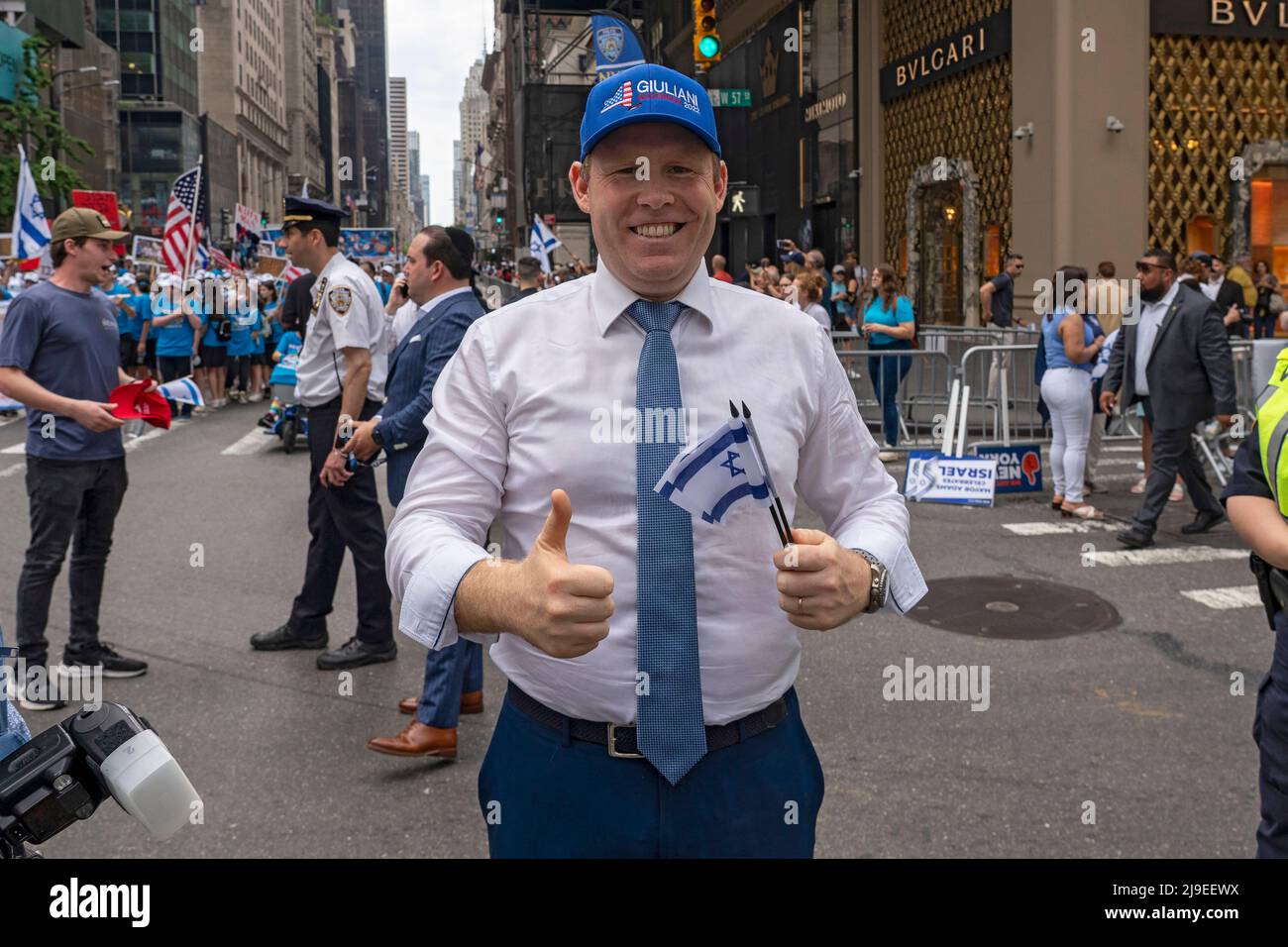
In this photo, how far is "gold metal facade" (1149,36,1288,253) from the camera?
21.7 meters

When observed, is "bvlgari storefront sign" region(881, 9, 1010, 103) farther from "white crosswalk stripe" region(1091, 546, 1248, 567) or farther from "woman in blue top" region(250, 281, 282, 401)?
"white crosswalk stripe" region(1091, 546, 1248, 567)

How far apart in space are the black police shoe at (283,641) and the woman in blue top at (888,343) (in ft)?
26.6

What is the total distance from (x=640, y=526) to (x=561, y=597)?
38 cm

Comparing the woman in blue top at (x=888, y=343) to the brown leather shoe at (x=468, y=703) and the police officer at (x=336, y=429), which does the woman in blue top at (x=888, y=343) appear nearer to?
the police officer at (x=336, y=429)

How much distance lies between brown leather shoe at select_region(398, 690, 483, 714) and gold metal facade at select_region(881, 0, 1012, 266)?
1920 cm

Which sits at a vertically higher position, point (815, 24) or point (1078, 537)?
point (815, 24)

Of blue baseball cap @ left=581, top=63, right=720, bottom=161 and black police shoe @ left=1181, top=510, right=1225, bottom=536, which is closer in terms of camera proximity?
blue baseball cap @ left=581, top=63, right=720, bottom=161

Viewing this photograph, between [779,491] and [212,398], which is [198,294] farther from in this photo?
[779,491]

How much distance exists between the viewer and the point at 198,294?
18.3m

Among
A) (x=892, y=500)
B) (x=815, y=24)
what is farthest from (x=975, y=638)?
(x=815, y=24)

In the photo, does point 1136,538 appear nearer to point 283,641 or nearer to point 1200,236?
point 283,641

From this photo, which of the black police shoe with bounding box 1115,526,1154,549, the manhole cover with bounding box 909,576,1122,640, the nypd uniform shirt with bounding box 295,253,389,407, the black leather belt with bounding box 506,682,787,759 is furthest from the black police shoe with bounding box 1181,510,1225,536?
the black leather belt with bounding box 506,682,787,759

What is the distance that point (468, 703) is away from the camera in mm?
5977
